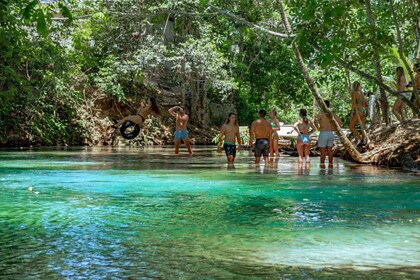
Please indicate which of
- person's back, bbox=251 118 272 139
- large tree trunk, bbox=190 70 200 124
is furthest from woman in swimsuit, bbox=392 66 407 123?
large tree trunk, bbox=190 70 200 124

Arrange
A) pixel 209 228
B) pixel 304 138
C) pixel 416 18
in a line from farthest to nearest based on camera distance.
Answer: pixel 304 138, pixel 416 18, pixel 209 228

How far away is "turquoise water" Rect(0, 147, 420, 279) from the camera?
556 cm

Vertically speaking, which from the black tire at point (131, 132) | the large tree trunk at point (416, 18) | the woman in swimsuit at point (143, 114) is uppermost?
the large tree trunk at point (416, 18)

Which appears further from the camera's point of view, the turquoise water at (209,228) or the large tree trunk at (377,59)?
the large tree trunk at (377,59)

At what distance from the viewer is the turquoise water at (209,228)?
556cm

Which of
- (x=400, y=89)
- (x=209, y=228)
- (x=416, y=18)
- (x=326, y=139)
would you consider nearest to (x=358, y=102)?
(x=400, y=89)

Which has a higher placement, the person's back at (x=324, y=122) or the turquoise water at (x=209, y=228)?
the person's back at (x=324, y=122)

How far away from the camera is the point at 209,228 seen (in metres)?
7.57

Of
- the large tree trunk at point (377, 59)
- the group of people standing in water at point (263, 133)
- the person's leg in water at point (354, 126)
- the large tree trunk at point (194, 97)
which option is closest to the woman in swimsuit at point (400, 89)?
the large tree trunk at point (377, 59)

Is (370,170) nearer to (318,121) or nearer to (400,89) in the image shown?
(318,121)

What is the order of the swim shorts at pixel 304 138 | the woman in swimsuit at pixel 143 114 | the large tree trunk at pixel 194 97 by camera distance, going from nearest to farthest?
the swim shorts at pixel 304 138
the woman in swimsuit at pixel 143 114
the large tree trunk at pixel 194 97

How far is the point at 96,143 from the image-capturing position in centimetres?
3762

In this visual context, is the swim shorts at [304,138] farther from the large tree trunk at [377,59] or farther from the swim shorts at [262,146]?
the large tree trunk at [377,59]

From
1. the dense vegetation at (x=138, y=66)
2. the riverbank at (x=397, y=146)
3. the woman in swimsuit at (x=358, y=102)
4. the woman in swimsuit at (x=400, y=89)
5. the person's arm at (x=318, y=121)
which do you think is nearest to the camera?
the riverbank at (x=397, y=146)
